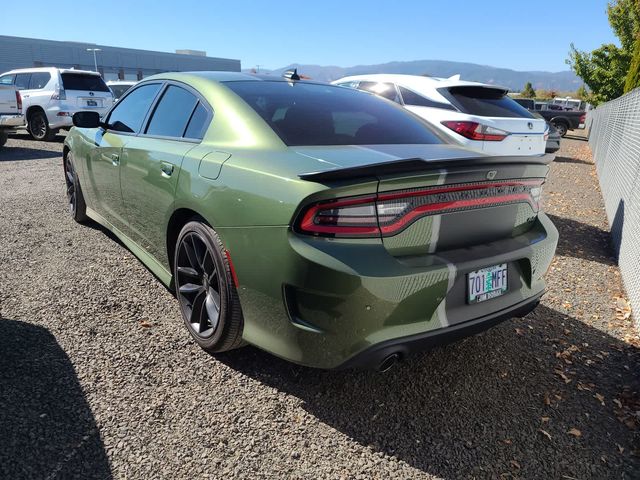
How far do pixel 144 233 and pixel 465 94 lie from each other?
4.02m

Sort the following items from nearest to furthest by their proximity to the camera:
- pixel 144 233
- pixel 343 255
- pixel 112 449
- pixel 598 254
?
pixel 343 255 → pixel 112 449 → pixel 144 233 → pixel 598 254

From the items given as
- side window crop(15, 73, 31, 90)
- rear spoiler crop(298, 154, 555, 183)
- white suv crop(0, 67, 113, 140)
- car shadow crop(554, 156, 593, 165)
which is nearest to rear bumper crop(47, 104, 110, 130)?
white suv crop(0, 67, 113, 140)

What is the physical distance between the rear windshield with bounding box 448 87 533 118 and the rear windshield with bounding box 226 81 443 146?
2.39 metres

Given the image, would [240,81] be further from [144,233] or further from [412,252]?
[412,252]

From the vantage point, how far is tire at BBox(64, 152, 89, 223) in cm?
461

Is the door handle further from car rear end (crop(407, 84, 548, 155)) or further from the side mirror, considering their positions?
car rear end (crop(407, 84, 548, 155))

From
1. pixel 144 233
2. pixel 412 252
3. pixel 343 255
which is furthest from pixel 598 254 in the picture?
pixel 144 233

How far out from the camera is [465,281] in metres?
2.06

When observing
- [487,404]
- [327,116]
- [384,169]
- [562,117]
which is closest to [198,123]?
[327,116]

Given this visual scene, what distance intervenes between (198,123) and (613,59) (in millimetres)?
25953

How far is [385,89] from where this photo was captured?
6.05m

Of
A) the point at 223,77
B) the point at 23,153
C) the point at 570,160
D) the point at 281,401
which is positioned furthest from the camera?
the point at 570,160

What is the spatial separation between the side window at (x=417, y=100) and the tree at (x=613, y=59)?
19876mm

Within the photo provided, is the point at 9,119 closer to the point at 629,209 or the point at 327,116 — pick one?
the point at 327,116
